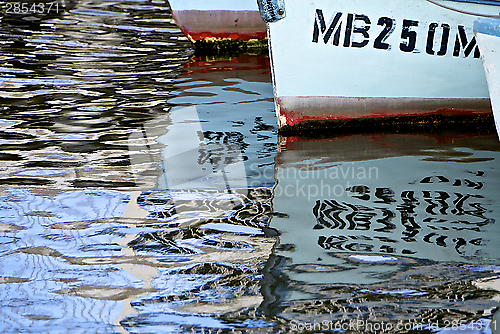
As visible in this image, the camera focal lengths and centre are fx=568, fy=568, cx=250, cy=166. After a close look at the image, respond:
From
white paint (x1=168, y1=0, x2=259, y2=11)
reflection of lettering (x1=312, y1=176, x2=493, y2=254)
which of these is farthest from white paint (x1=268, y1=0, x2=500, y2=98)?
white paint (x1=168, y1=0, x2=259, y2=11)

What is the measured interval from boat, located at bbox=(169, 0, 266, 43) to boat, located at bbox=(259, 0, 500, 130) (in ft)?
14.9

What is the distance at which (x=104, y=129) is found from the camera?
6035 mm

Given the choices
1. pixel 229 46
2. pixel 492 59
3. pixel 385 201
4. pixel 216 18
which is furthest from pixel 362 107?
pixel 229 46

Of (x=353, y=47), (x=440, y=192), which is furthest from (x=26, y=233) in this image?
(x=353, y=47)

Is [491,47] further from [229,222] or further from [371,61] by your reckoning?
[229,222]

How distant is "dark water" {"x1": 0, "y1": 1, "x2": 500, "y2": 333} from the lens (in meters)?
3.12

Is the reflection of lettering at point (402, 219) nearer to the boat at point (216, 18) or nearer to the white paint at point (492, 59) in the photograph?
the white paint at point (492, 59)

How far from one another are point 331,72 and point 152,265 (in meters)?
3.21

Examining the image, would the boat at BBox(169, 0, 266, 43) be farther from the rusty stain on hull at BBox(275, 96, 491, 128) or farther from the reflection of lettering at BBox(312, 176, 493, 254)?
the reflection of lettering at BBox(312, 176, 493, 254)

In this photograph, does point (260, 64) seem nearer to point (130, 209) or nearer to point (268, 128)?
point (268, 128)

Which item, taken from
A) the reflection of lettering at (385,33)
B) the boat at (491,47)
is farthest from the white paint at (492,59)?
the reflection of lettering at (385,33)

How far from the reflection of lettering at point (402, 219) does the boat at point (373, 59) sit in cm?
167

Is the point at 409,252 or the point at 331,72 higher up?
the point at 331,72

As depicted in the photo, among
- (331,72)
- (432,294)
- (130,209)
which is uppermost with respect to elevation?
(331,72)
